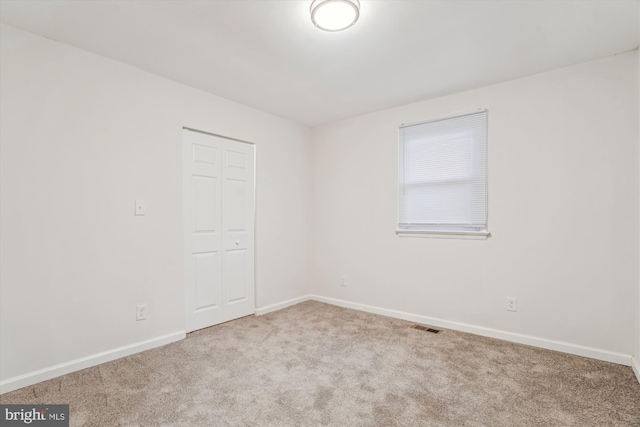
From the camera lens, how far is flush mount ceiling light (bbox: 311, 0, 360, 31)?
6.02 feet

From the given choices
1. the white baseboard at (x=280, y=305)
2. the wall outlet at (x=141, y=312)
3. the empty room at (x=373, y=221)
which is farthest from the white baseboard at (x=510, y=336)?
the wall outlet at (x=141, y=312)

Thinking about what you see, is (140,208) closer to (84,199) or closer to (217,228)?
(84,199)

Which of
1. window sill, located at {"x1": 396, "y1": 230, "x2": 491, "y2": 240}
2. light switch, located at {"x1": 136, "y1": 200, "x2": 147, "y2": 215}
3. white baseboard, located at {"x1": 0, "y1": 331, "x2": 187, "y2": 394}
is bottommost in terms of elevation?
white baseboard, located at {"x1": 0, "y1": 331, "x2": 187, "y2": 394}

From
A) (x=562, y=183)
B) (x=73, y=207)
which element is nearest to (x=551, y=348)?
(x=562, y=183)

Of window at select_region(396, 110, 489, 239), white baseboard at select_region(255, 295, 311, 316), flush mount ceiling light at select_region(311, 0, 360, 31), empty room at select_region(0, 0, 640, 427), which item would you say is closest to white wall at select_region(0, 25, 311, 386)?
empty room at select_region(0, 0, 640, 427)

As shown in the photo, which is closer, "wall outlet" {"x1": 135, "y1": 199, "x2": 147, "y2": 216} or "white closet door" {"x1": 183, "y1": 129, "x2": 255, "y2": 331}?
"wall outlet" {"x1": 135, "y1": 199, "x2": 147, "y2": 216}

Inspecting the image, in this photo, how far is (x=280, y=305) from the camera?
4.02 m

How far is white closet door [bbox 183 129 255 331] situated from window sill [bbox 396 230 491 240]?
1.79 m

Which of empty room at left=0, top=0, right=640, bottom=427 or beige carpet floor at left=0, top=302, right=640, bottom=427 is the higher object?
empty room at left=0, top=0, right=640, bottom=427

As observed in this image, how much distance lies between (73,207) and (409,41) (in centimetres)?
274

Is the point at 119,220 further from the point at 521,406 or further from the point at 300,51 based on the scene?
the point at 521,406

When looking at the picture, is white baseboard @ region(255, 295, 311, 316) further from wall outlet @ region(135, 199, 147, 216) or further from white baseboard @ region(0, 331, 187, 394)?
wall outlet @ region(135, 199, 147, 216)

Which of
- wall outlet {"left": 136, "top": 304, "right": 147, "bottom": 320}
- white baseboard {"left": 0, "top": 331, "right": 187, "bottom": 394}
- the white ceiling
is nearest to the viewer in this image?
the white ceiling

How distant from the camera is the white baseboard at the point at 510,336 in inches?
97.8
